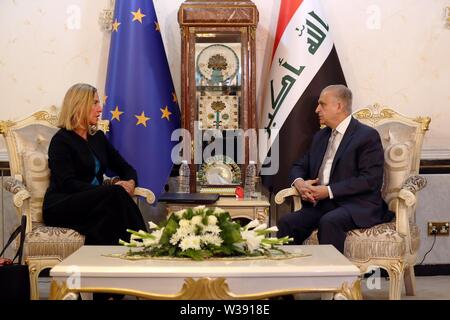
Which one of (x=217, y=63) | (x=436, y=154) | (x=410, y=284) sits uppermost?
(x=217, y=63)

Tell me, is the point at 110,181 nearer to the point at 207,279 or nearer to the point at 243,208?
the point at 243,208

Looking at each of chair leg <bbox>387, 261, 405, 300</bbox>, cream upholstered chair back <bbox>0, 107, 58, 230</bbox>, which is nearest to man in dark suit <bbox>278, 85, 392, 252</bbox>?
chair leg <bbox>387, 261, 405, 300</bbox>

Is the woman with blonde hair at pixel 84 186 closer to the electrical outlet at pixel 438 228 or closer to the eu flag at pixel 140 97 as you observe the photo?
the eu flag at pixel 140 97

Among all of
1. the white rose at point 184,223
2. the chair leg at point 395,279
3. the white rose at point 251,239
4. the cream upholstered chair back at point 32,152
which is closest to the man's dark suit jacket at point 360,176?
the chair leg at point 395,279

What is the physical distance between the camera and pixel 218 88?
496 centimetres

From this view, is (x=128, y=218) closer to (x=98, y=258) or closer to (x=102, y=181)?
(x=102, y=181)

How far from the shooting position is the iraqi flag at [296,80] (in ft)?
16.0

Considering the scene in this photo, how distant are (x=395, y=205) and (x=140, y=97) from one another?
1.76 metres

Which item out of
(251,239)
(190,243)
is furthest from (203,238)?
(251,239)

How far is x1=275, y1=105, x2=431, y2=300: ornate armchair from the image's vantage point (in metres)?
4.03

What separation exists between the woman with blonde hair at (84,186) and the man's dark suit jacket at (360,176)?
114 centimetres

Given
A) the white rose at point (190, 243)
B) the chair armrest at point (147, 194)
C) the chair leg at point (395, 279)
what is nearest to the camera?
the white rose at point (190, 243)
